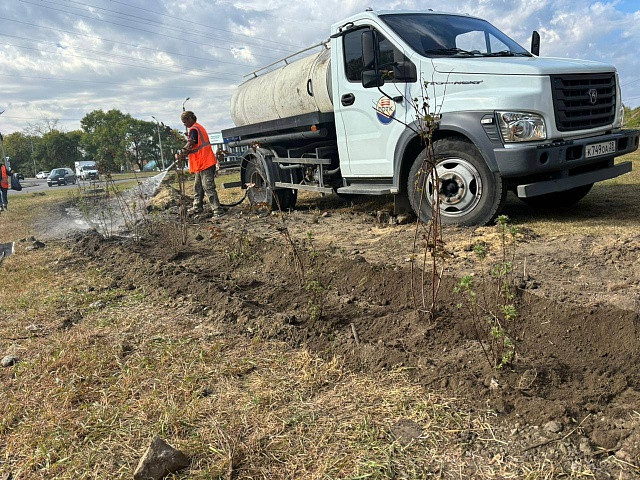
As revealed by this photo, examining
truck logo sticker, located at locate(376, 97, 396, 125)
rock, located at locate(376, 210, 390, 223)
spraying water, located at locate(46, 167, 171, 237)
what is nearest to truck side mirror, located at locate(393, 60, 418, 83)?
truck logo sticker, located at locate(376, 97, 396, 125)

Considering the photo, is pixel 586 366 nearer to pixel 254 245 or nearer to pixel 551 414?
pixel 551 414

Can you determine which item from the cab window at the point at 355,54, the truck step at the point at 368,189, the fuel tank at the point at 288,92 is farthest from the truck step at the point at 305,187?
the cab window at the point at 355,54

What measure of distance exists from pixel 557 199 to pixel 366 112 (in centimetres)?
286

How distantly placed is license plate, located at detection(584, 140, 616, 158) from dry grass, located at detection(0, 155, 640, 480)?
383 centimetres

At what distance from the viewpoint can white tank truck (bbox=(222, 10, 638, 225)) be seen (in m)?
4.84

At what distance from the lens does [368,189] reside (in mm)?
6348

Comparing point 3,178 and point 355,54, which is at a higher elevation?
point 355,54

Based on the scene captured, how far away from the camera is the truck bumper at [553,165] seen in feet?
15.6

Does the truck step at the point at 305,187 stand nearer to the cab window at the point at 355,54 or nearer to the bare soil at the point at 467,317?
the bare soil at the point at 467,317

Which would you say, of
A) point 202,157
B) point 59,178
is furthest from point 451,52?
point 59,178

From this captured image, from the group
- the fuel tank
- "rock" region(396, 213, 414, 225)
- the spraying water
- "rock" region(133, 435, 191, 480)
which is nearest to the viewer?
"rock" region(133, 435, 191, 480)

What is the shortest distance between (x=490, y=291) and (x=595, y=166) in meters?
3.13

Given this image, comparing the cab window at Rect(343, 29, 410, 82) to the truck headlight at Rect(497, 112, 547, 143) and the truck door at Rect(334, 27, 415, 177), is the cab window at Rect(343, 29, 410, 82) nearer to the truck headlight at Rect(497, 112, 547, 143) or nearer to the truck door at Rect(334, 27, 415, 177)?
the truck door at Rect(334, 27, 415, 177)

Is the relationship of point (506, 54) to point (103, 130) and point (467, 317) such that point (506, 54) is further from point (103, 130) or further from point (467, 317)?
point (103, 130)
